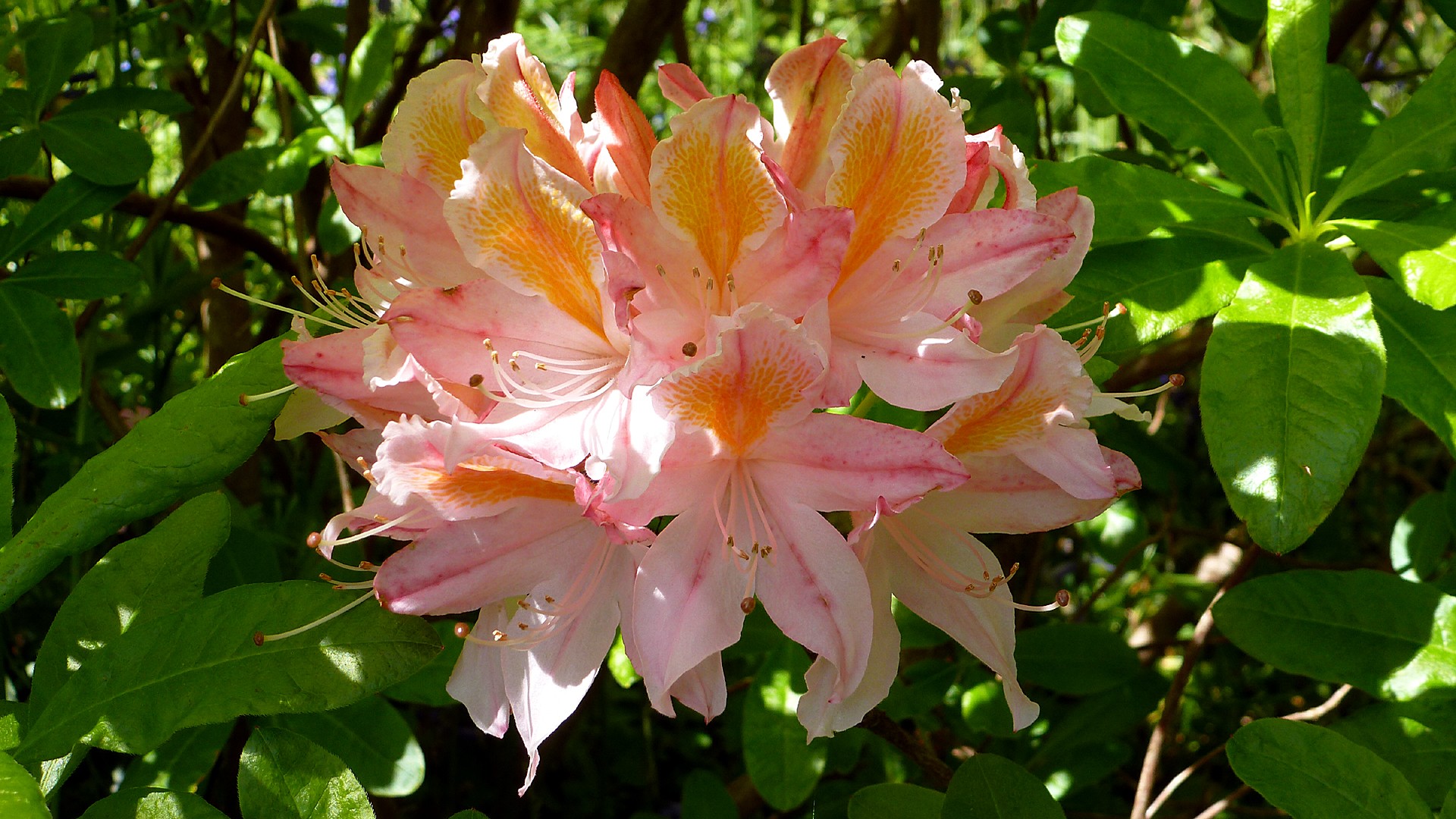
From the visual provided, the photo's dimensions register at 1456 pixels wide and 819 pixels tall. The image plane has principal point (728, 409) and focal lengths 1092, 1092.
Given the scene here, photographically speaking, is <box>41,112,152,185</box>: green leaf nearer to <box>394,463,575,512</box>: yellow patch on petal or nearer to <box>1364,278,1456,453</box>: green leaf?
<box>394,463,575,512</box>: yellow patch on petal

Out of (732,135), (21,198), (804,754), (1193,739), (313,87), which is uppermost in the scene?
(732,135)

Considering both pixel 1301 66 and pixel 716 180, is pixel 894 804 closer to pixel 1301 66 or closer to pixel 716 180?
pixel 716 180

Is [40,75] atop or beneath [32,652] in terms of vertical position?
atop

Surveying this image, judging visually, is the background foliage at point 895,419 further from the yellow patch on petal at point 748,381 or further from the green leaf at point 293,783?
the yellow patch on petal at point 748,381

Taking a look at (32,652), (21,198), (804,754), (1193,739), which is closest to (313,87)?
(21,198)

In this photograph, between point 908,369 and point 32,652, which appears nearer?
point 908,369

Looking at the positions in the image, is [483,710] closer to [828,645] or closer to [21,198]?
[828,645]

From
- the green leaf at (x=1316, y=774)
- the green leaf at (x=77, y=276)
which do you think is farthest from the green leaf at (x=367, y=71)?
the green leaf at (x=1316, y=774)
